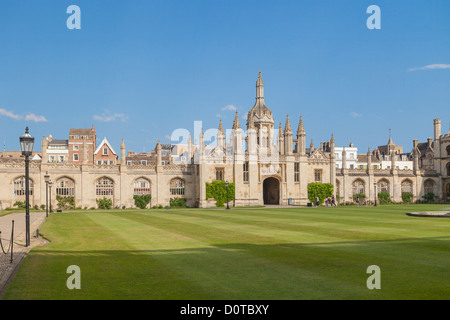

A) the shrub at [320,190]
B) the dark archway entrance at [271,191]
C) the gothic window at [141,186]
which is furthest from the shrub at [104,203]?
the shrub at [320,190]

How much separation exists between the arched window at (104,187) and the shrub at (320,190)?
2760cm

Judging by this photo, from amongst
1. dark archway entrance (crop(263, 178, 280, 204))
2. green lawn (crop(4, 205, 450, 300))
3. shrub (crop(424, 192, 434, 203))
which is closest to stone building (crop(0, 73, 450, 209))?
dark archway entrance (crop(263, 178, 280, 204))

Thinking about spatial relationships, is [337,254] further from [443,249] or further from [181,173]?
[181,173]

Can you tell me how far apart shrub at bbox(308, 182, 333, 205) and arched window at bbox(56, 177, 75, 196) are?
106 ft

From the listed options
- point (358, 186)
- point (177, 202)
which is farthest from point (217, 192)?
point (358, 186)

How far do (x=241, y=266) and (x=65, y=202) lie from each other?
161 ft

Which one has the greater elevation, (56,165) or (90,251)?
(56,165)

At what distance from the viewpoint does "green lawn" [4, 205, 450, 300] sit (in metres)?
9.31

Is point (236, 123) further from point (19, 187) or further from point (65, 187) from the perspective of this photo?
point (19, 187)

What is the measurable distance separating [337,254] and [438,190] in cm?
6817
